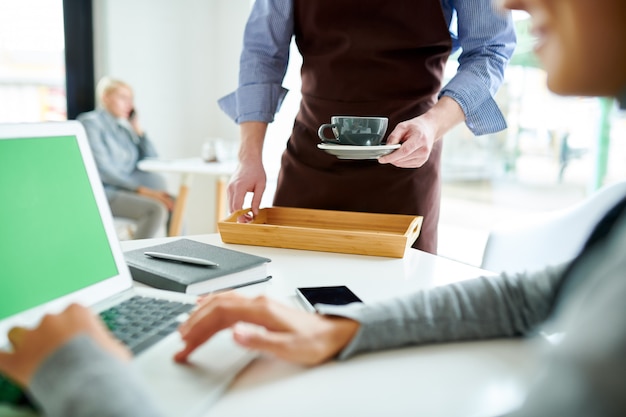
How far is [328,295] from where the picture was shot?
848mm

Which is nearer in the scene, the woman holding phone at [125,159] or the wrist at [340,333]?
the wrist at [340,333]

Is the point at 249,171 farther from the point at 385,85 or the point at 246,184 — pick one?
the point at 385,85

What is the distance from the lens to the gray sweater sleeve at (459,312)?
0.66 metres

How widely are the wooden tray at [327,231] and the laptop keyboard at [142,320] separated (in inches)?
17.1

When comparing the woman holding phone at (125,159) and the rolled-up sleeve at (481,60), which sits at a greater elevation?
the rolled-up sleeve at (481,60)

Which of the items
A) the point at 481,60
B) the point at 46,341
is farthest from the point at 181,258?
the point at 481,60

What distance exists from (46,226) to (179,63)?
3774 millimetres

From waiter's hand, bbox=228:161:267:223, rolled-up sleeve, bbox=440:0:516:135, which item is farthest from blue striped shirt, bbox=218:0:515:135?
waiter's hand, bbox=228:161:267:223

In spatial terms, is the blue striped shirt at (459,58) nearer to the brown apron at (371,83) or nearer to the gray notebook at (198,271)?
the brown apron at (371,83)

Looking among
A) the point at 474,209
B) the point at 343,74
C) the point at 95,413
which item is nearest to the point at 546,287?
the point at 95,413

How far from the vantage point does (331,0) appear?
1.34m

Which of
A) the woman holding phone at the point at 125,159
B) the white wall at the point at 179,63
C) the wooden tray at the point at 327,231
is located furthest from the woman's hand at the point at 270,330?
the white wall at the point at 179,63

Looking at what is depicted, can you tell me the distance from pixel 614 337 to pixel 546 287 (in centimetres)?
36

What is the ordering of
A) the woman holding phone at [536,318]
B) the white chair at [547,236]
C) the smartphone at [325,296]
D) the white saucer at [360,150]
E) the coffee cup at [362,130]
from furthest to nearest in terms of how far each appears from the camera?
the white chair at [547,236], the coffee cup at [362,130], the white saucer at [360,150], the smartphone at [325,296], the woman holding phone at [536,318]
